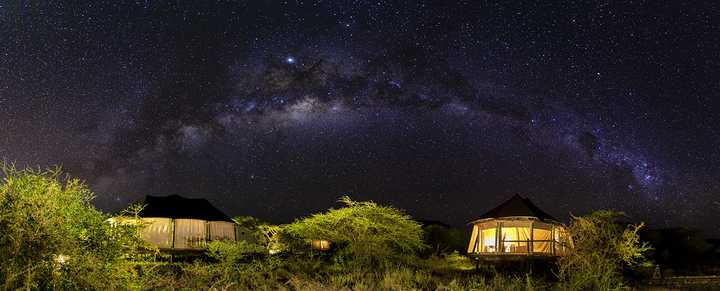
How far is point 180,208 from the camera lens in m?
29.3

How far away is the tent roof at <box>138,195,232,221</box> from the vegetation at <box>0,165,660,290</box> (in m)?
8.58

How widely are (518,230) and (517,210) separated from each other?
3.71ft

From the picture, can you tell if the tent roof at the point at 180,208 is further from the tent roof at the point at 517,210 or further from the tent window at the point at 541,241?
the tent window at the point at 541,241

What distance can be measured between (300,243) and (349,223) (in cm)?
328

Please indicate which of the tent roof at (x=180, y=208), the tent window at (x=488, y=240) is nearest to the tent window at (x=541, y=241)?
the tent window at (x=488, y=240)

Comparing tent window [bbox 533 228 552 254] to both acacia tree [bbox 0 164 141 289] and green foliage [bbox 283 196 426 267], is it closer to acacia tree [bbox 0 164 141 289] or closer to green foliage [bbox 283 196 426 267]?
green foliage [bbox 283 196 426 267]

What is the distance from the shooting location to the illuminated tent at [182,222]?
27906mm

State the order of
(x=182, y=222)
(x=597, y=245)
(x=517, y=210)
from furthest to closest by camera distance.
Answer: (x=182, y=222) → (x=517, y=210) → (x=597, y=245)

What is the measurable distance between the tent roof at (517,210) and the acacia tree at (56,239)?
20.4 m

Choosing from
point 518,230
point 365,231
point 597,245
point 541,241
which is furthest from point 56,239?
point 518,230

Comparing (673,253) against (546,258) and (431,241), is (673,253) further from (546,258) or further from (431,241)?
(546,258)

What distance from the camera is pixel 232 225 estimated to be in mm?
32031

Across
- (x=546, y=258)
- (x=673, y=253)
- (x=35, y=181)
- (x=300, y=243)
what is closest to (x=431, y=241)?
(x=673, y=253)

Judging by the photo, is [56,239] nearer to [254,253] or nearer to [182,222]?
[254,253]
